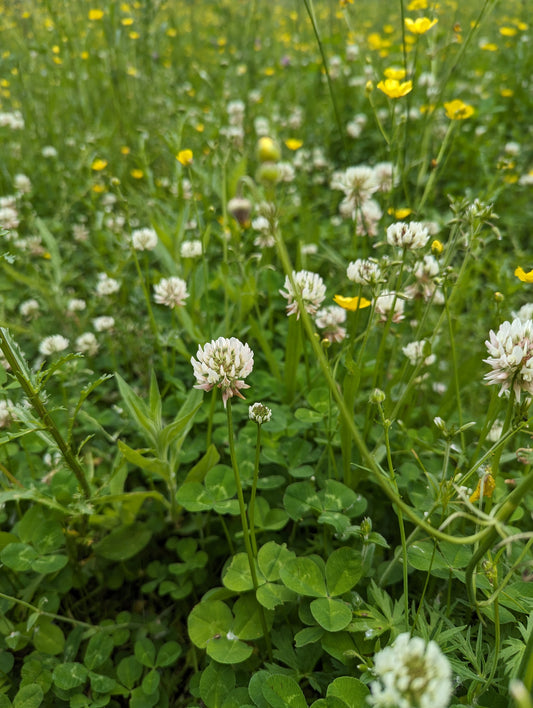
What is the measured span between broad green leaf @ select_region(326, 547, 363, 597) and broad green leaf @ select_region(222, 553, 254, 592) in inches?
7.2

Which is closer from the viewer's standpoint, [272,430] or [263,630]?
[263,630]

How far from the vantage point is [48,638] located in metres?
1.31

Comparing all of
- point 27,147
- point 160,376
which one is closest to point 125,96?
point 27,147

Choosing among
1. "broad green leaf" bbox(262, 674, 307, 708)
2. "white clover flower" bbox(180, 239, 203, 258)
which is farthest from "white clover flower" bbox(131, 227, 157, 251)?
"broad green leaf" bbox(262, 674, 307, 708)

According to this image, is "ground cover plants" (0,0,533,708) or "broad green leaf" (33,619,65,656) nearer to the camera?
"ground cover plants" (0,0,533,708)

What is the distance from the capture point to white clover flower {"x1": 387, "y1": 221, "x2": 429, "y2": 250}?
1329 mm

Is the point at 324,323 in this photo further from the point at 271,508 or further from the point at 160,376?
the point at 160,376

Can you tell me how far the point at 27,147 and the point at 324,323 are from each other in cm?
284

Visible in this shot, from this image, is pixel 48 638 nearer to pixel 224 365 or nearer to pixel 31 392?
pixel 31 392

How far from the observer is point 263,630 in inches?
45.4

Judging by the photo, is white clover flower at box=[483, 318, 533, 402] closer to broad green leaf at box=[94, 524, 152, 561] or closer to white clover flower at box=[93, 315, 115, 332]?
broad green leaf at box=[94, 524, 152, 561]

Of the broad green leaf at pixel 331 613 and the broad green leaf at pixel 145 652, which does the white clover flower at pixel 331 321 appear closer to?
the broad green leaf at pixel 331 613

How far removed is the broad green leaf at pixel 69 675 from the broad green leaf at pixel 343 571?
62 cm

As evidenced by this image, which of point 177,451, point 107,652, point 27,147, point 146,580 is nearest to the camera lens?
point 107,652
